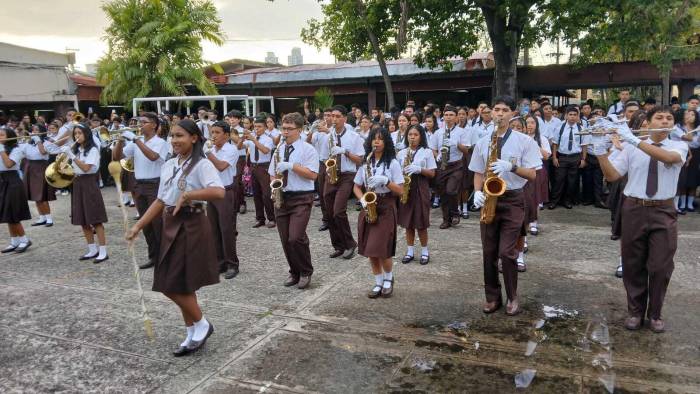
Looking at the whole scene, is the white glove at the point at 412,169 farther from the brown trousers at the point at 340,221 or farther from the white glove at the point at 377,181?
the brown trousers at the point at 340,221

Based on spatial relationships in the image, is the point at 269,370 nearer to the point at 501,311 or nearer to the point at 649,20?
the point at 501,311

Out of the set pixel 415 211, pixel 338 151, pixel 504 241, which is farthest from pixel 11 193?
pixel 504 241

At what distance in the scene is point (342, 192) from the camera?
775 cm

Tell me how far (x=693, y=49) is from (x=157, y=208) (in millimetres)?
13107

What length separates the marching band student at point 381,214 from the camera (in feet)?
18.7

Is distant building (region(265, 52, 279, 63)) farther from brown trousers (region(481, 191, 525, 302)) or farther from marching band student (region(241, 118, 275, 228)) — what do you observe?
brown trousers (region(481, 191, 525, 302))

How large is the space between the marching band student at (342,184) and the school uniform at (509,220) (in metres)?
2.54

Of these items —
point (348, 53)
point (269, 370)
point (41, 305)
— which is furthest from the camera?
point (348, 53)

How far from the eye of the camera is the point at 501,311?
17.6 ft

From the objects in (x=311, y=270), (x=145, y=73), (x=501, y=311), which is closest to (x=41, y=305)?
(x=311, y=270)

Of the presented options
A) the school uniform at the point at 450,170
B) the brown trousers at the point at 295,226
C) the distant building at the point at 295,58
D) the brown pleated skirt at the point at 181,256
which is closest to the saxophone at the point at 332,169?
the brown trousers at the point at 295,226

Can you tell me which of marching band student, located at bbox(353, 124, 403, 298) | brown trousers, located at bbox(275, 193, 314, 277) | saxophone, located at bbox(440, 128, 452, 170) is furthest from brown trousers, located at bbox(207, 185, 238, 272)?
saxophone, located at bbox(440, 128, 452, 170)

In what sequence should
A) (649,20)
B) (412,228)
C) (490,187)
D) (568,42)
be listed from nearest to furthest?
1. (490,187)
2. (412,228)
3. (649,20)
4. (568,42)

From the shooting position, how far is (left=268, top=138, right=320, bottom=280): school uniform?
6.13 m
